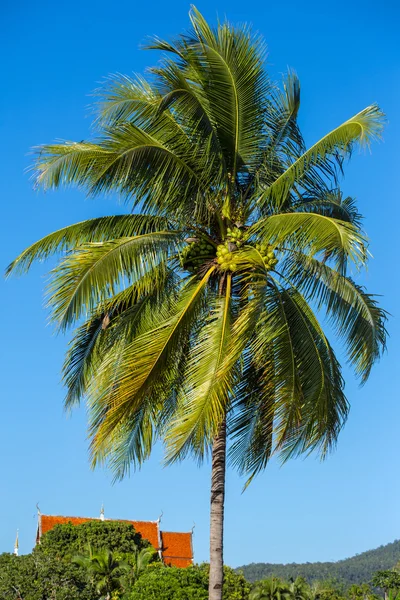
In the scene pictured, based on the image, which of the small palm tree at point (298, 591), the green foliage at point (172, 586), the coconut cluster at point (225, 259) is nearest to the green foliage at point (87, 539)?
the small palm tree at point (298, 591)

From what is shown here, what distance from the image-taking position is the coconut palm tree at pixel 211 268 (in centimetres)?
1029

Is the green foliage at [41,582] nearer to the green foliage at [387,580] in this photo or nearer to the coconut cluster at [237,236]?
the coconut cluster at [237,236]

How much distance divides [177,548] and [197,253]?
135ft

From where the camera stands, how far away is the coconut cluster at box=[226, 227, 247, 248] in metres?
11.0

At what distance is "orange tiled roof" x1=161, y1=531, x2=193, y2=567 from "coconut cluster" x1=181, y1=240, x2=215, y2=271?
39.9 meters

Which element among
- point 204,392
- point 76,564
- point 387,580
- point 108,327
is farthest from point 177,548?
point 204,392

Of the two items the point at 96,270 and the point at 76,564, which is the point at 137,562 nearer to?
the point at 76,564

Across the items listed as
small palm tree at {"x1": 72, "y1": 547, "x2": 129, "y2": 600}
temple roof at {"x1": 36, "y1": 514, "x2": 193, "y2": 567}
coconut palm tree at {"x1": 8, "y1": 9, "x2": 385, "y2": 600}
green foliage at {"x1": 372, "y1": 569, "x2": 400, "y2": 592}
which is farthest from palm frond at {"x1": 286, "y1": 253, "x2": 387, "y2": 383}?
green foliage at {"x1": 372, "y1": 569, "x2": 400, "y2": 592}

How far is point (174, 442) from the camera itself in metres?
9.39

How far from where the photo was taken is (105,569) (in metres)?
33.0

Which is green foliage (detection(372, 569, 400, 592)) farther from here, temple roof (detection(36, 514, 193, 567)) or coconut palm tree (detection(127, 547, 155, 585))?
coconut palm tree (detection(127, 547, 155, 585))

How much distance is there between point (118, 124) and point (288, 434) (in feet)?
14.4

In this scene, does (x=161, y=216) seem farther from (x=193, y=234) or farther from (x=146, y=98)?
(x=146, y=98)

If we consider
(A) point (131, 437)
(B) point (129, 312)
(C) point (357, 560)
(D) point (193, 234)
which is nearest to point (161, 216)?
(D) point (193, 234)
